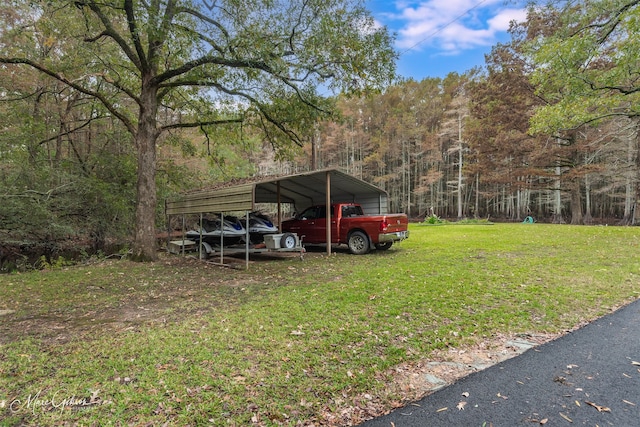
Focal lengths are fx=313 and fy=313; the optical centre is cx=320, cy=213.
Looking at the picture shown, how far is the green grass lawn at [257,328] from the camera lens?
2.46m

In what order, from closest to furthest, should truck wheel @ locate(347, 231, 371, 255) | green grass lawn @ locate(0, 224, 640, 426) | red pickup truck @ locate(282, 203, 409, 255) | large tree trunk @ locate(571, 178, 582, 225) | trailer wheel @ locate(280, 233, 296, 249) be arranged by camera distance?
green grass lawn @ locate(0, 224, 640, 426) < trailer wheel @ locate(280, 233, 296, 249) < red pickup truck @ locate(282, 203, 409, 255) < truck wheel @ locate(347, 231, 371, 255) < large tree trunk @ locate(571, 178, 582, 225)

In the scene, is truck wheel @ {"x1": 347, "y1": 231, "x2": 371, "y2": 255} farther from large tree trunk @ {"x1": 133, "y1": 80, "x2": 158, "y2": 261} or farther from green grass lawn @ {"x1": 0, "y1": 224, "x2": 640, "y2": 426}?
large tree trunk @ {"x1": 133, "y1": 80, "x2": 158, "y2": 261}

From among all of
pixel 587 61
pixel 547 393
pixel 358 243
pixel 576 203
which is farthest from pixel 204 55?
pixel 576 203

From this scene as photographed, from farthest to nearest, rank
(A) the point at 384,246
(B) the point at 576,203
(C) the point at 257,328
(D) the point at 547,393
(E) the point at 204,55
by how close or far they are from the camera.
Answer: (B) the point at 576,203 < (A) the point at 384,246 < (E) the point at 204,55 < (C) the point at 257,328 < (D) the point at 547,393

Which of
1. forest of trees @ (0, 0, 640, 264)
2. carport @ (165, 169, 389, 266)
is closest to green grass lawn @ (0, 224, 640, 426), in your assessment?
carport @ (165, 169, 389, 266)

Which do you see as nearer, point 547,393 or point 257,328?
point 547,393

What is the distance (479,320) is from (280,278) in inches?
165

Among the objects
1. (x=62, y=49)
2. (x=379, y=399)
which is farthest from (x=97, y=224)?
(x=379, y=399)

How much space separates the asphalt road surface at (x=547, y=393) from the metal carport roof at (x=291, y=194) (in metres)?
5.73

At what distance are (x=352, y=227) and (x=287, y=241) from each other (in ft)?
7.67

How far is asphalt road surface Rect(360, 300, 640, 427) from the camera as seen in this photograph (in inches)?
88.1

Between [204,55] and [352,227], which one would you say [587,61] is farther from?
[204,55]

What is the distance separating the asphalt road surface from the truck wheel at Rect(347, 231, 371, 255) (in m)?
6.72

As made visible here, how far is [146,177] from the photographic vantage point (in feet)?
30.5
